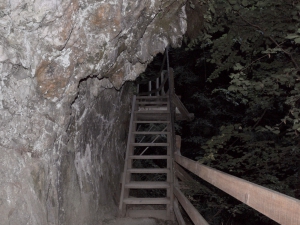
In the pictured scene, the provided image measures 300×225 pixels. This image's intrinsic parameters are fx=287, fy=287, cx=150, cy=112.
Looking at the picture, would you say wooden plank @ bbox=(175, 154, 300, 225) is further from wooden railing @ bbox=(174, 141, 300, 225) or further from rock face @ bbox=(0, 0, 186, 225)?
rock face @ bbox=(0, 0, 186, 225)

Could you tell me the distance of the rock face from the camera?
7.66 ft

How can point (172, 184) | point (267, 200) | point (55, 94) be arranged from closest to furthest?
1. point (267, 200)
2. point (55, 94)
3. point (172, 184)

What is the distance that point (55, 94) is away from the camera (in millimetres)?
2744

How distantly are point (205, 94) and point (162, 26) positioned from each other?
9437mm

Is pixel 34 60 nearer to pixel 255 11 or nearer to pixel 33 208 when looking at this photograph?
pixel 33 208

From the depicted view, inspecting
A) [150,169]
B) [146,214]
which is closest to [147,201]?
[146,214]

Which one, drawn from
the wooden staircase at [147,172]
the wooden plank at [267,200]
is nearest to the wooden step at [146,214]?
the wooden staircase at [147,172]

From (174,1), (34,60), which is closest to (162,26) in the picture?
(174,1)

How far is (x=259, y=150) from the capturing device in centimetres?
523

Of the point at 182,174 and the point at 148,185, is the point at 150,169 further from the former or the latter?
the point at 182,174

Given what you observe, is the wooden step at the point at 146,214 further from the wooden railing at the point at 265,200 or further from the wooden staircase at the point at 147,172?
the wooden railing at the point at 265,200

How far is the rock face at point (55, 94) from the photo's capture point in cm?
233

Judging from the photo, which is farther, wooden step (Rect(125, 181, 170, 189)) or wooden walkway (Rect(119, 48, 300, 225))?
wooden step (Rect(125, 181, 170, 189))

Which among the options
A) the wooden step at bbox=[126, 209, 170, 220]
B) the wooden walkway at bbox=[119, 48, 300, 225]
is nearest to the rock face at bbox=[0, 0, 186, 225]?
the wooden step at bbox=[126, 209, 170, 220]
